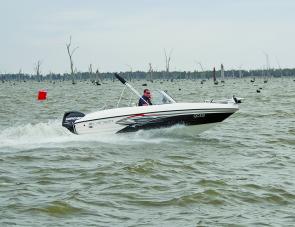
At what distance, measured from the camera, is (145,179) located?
11.1 meters

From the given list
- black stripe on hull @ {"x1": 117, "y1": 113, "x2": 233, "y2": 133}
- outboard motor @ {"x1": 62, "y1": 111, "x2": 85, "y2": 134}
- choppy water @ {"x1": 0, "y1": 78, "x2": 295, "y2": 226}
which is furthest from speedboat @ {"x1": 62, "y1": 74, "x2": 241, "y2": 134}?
choppy water @ {"x1": 0, "y1": 78, "x2": 295, "y2": 226}

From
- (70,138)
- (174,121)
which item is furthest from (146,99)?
(70,138)

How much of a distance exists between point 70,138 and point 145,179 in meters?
6.34

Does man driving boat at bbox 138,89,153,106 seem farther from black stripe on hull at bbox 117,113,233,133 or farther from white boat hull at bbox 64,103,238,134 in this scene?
black stripe on hull at bbox 117,113,233,133

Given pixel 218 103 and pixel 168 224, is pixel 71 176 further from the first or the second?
pixel 218 103

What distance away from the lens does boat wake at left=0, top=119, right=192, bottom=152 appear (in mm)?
16016

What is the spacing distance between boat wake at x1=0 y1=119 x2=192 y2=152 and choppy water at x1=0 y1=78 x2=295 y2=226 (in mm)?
30

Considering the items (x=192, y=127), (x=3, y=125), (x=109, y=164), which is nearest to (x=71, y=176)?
(x=109, y=164)

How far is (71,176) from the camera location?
11.3 metres

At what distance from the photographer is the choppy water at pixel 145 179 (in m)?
8.30

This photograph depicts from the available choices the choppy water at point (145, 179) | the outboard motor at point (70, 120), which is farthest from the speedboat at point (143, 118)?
the choppy water at point (145, 179)

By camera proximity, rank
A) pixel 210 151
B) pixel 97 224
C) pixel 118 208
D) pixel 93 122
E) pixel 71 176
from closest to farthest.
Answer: pixel 97 224 < pixel 118 208 < pixel 71 176 < pixel 210 151 < pixel 93 122

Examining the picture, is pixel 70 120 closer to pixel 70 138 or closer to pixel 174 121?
pixel 70 138

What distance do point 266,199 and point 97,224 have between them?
3.14 meters
